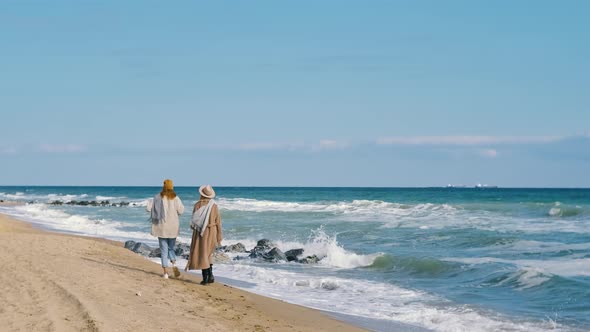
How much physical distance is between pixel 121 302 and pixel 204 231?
2785 mm

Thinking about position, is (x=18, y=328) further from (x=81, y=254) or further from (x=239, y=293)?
(x=81, y=254)

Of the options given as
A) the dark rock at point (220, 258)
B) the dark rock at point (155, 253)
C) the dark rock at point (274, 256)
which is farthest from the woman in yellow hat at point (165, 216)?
the dark rock at point (274, 256)

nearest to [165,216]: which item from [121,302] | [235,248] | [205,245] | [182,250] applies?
[205,245]

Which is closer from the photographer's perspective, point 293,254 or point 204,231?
point 204,231

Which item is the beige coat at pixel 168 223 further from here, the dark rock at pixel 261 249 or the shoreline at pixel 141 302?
the dark rock at pixel 261 249

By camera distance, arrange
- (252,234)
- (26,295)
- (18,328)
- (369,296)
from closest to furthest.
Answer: (18,328) < (26,295) < (369,296) < (252,234)

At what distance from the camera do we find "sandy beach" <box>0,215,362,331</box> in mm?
7590

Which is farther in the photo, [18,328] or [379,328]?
[379,328]

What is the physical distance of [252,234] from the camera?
2759 centimetres

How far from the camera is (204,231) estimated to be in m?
11.4

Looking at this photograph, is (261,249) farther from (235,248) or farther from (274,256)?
(274,256)

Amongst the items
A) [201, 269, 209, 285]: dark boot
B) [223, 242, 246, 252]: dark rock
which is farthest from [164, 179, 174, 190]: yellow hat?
[223, 242, 246, 252]: dark rock

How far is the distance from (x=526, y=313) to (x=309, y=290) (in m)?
3.88

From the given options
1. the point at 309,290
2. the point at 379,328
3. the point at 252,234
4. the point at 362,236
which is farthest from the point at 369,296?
the point at 252,234
